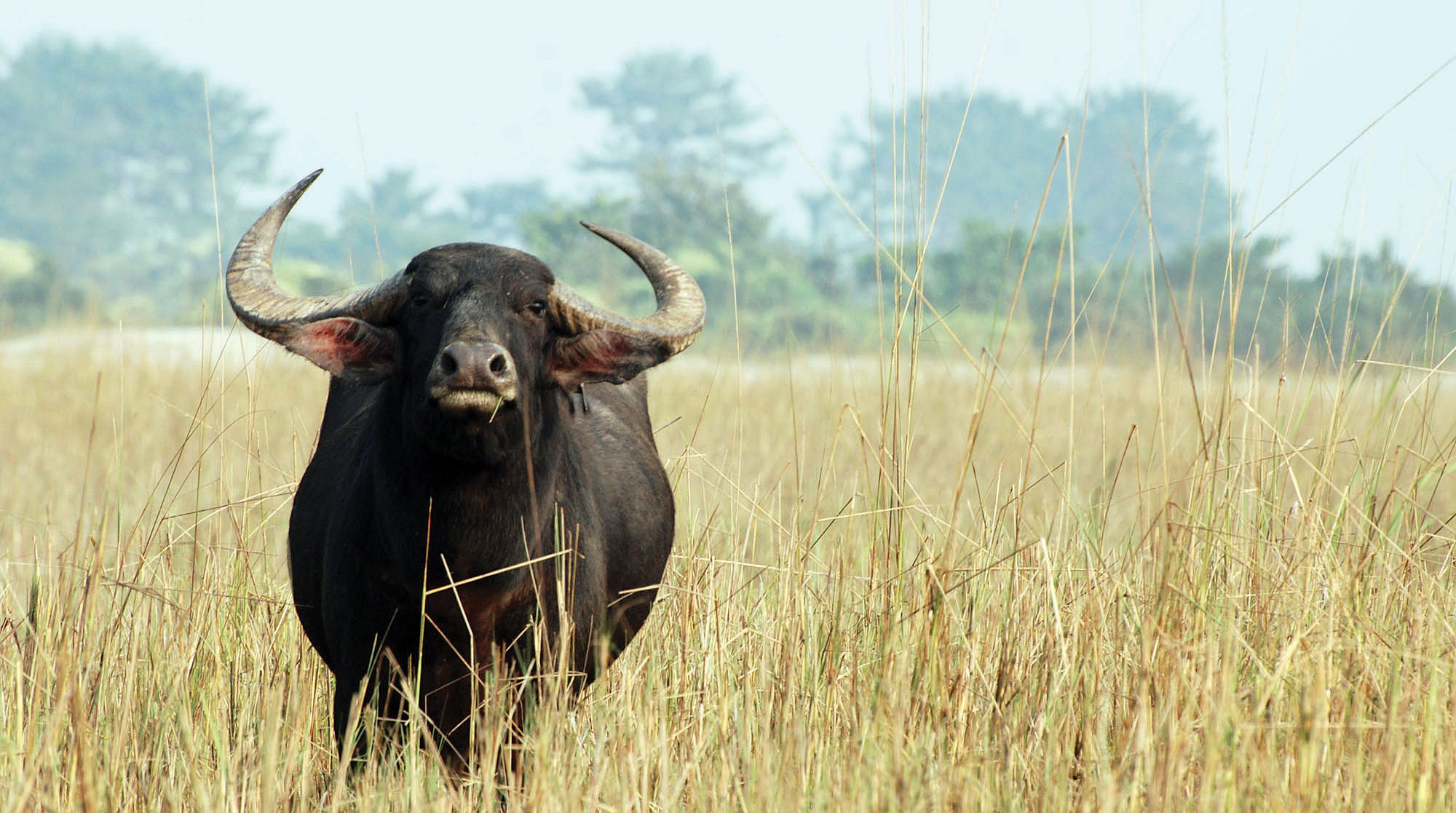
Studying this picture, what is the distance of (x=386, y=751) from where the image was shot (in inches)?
133

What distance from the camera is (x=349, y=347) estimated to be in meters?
3.27

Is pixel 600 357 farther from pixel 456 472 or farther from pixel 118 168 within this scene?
pixel 118 168

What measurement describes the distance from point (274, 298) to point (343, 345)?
21 cm

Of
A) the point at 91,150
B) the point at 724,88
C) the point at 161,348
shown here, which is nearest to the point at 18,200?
the point at 91,150

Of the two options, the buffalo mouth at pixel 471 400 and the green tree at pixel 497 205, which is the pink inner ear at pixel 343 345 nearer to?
the buffalo mouth at pixel 471 400

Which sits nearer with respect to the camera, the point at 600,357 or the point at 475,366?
the point at 475,366

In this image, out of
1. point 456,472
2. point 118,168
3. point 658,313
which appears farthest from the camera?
point 118,168

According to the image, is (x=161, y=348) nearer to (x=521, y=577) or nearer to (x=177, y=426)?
(x=177, y=426)

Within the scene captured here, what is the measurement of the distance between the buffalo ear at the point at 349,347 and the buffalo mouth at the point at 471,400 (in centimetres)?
46

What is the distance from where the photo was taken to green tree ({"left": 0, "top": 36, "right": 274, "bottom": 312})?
67.1 m

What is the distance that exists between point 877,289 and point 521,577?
124 cm

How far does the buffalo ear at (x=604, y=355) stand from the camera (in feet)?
10.8

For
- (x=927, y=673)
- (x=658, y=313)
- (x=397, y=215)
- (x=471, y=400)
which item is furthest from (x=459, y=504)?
(x=397, y=215)

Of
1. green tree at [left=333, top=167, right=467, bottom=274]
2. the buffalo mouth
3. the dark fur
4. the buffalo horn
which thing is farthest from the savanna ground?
green tree at [left=333, top=167, right=467, bottom=274]
